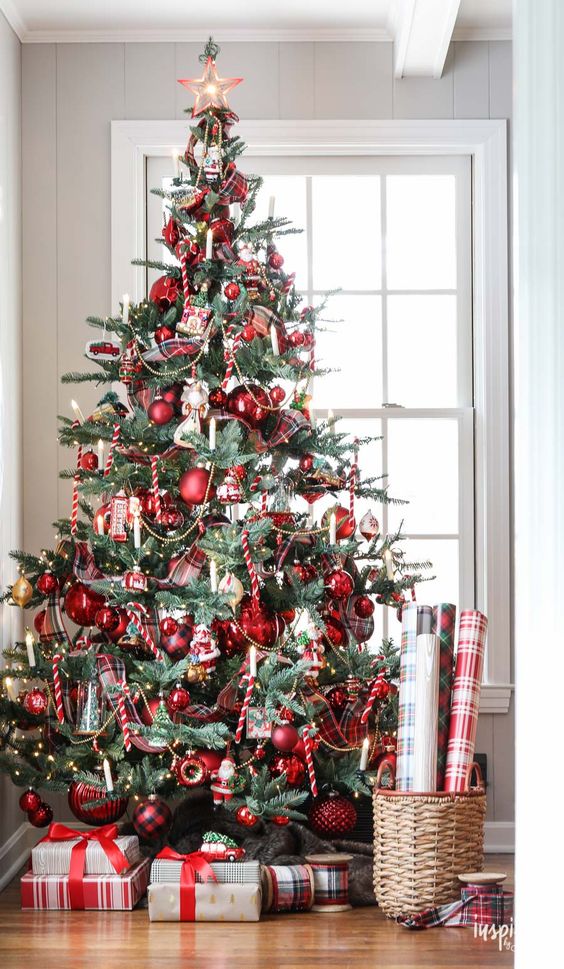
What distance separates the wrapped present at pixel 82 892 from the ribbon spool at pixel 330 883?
49 centimetres

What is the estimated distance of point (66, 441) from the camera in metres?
3.29

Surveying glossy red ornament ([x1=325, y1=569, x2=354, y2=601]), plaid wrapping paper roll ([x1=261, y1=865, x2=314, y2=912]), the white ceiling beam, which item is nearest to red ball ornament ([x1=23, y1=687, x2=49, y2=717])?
plaid wrapping paper roll ([x1=261, y1=865, x2=314, y2=912])

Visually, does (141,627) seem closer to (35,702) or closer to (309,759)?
(35,702)

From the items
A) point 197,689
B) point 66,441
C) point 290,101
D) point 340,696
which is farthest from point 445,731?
point 290,101

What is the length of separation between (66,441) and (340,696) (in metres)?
1.11

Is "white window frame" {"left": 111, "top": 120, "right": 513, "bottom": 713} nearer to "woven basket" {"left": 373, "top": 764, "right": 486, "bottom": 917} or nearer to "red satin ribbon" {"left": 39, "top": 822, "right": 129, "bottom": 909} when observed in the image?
"woven basket" {"left": 373, "top": 764, "right": 486, "bottom": 917}

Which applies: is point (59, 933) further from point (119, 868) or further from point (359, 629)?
point (359, 629)

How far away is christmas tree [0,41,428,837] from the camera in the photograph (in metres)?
3.05

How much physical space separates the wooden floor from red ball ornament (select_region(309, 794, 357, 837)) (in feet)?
0.90

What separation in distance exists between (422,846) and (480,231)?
7.09ft

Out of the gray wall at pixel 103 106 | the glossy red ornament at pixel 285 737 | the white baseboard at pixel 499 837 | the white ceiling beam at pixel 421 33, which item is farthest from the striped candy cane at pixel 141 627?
the white ceiling beam at pixel 421 33

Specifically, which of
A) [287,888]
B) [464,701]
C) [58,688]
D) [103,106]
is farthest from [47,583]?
[103,106]

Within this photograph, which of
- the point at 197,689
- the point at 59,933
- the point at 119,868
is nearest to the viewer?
the point at 59,933

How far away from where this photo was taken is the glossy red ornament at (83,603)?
3186mm
